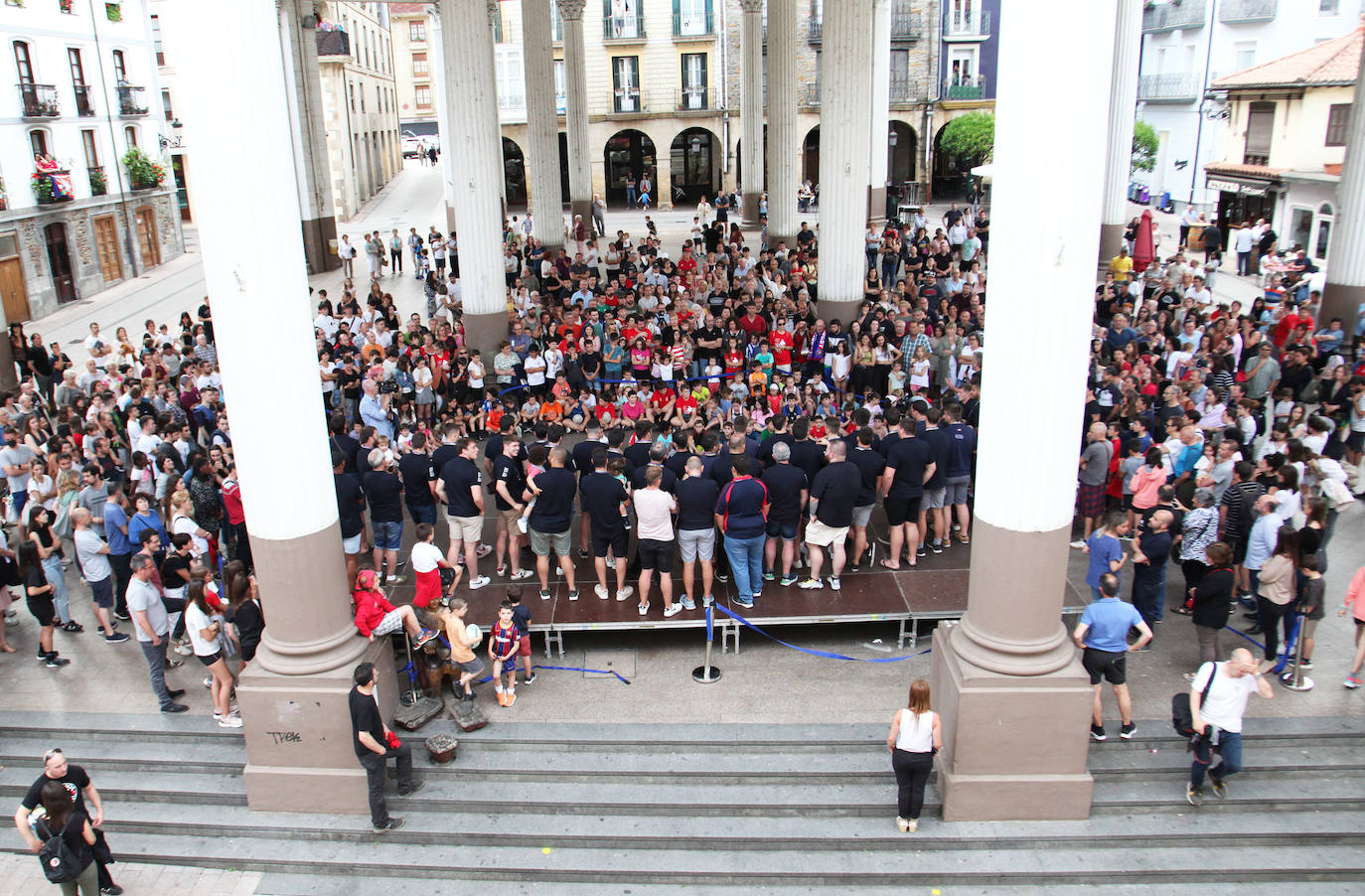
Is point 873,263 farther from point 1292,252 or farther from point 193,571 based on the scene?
point 193,571

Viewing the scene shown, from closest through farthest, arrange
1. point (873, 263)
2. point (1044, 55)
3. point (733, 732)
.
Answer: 1. point (1044, 55)
2. point (733, 732)
3. point (873, 263)

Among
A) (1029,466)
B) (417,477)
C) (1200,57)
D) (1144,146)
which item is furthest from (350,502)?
(1200,57)

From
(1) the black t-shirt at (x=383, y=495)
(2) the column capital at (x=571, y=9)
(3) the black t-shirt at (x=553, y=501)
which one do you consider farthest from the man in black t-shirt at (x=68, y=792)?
(2) the column capital at (x=571, y=9)

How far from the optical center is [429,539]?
8.96 m

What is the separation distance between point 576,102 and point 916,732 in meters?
28.1

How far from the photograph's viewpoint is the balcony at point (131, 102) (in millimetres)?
31750

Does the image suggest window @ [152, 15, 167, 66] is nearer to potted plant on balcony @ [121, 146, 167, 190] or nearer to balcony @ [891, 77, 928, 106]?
potted plant on balcony @ [121, 146, 167, 190]

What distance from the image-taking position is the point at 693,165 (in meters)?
47.1

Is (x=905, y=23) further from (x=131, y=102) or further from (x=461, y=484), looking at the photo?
(x=461, y=484)

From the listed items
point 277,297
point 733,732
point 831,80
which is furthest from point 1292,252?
point 277,297

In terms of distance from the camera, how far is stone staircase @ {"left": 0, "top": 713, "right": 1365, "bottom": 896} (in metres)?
7.03

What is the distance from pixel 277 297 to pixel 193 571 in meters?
2.73

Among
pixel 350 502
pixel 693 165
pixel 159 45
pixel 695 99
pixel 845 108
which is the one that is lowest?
pixel 350 502

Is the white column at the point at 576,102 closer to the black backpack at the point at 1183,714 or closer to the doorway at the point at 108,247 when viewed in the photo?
the doorway at the point at 108,247
